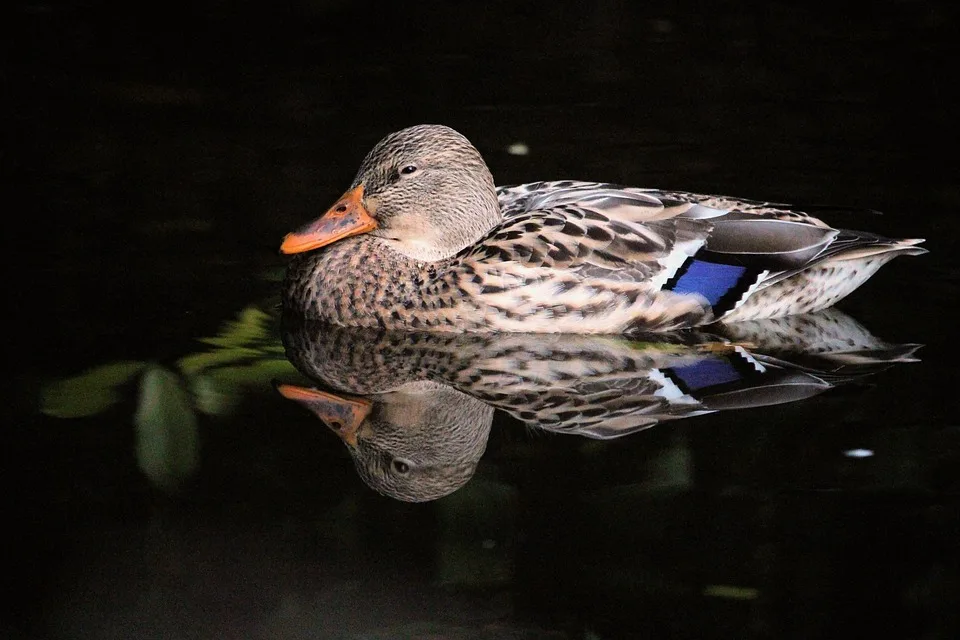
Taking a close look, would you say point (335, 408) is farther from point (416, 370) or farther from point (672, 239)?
point (672, 239)

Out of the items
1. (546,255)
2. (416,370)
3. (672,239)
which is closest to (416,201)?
(546,255)

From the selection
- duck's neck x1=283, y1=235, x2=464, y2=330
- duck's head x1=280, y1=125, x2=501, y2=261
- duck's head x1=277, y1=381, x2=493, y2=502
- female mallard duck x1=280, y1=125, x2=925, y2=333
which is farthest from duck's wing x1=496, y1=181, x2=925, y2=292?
duck's head x1=277, y1=381, x2=493, y2=502

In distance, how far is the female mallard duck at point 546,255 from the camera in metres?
7.81

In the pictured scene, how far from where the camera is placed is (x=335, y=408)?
22.5 feet

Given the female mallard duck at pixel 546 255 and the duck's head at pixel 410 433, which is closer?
the duck's head at pixel 410 433

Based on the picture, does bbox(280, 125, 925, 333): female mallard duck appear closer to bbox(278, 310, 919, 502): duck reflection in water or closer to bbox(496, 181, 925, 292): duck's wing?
bbox(496, 181, 925, 292): duck's wing

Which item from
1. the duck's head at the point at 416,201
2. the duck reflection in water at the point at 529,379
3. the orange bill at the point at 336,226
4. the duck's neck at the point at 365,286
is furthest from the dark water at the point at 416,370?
the duck's head at the point at 416,201

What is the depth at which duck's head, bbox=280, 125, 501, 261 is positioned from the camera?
26.7 feet

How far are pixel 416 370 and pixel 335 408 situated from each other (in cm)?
62

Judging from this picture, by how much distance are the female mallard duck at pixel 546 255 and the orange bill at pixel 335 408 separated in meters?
0.98

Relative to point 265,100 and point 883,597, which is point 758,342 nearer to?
point 883,597

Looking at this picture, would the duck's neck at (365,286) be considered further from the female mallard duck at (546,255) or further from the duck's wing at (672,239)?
the duck's wing at (672,239)

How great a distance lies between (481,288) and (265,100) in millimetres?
4558

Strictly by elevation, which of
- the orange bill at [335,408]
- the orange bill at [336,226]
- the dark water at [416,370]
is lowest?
the orange bill at [335,408]
